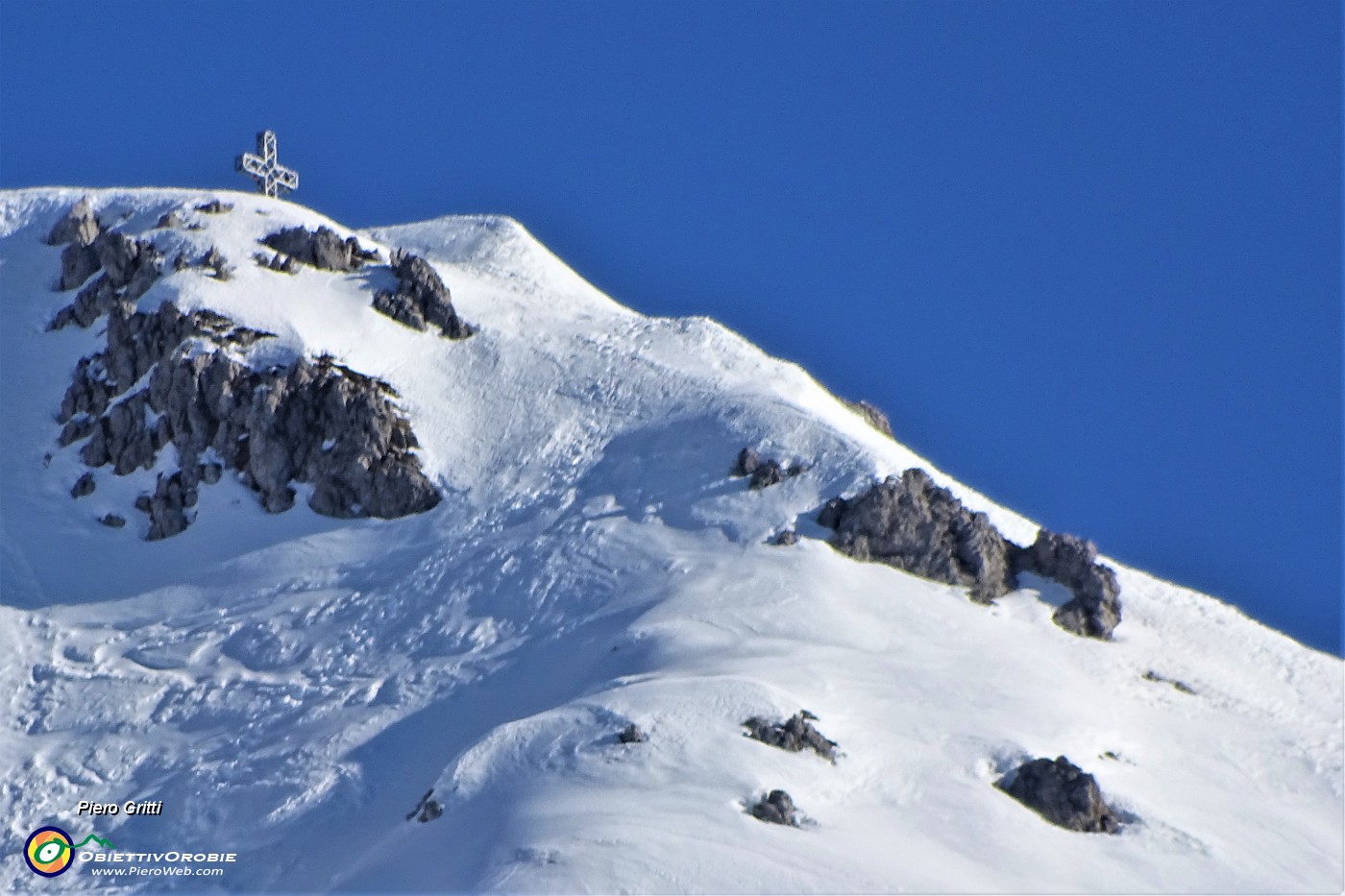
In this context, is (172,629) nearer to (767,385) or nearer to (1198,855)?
(767,385)

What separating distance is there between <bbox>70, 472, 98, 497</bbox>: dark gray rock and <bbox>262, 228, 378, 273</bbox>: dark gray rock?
51.5 ft

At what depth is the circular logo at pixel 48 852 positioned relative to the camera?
187ft

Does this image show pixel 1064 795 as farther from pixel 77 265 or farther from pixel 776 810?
pixel 77 265

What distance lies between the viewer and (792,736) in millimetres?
57531

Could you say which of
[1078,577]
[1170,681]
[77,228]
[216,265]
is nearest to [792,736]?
[1170,681]

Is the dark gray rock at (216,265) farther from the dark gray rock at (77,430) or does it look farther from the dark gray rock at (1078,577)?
the dark gray rock at (1078,577)

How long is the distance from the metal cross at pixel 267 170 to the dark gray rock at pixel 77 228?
10745 millimetres

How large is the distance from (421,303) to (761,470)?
65.3 feet

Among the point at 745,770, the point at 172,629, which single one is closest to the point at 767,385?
the point at 172,629

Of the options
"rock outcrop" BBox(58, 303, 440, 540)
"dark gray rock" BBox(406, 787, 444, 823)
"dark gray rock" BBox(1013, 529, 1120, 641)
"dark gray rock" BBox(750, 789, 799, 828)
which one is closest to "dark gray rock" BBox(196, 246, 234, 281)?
"rock outcrop" BBox(58, 303, 440, 540)

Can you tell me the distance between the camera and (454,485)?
77.0 m

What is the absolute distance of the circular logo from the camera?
2249 inches

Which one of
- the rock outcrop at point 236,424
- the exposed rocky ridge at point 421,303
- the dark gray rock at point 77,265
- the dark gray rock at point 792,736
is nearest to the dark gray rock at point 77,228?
the dark gray rock at point 77,265

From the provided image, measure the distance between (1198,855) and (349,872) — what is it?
22212mm
